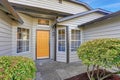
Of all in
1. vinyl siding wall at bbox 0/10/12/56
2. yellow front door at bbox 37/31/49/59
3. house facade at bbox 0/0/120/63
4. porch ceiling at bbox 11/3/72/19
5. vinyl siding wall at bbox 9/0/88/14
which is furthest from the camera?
yellow front door at bbox 37/31/49/59

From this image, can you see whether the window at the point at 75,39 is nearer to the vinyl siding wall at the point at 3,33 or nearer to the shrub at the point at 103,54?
the vinyl siding wall at the point at 3,33

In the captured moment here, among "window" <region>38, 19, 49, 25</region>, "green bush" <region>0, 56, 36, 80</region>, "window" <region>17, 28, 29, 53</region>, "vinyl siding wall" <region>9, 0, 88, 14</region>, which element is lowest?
"green bush" <region>0, 56, 36, 80</region>

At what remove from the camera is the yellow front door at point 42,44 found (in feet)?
34.1

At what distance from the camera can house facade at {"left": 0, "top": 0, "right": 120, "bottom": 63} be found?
8031 millimetres

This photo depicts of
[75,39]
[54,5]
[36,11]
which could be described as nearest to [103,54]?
[75,39]

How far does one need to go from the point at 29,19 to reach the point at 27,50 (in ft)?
7.43

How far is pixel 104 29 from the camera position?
7566 mm

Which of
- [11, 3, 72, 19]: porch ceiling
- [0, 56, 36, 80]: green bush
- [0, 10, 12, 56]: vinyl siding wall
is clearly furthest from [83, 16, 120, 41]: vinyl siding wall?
[0, 56, 36, 80]: green bush

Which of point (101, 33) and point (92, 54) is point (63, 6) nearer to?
point (101, 33)

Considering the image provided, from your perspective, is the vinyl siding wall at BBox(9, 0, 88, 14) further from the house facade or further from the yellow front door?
the yellow front door

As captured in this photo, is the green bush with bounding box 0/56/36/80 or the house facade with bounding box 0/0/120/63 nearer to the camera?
the green bush with bounding box 0/56/36/80

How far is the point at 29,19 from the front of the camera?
964 cm

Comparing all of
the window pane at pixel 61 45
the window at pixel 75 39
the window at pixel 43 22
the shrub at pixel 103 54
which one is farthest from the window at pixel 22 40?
the shrub at pixel 103 54

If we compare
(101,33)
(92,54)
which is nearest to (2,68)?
(92,54)
